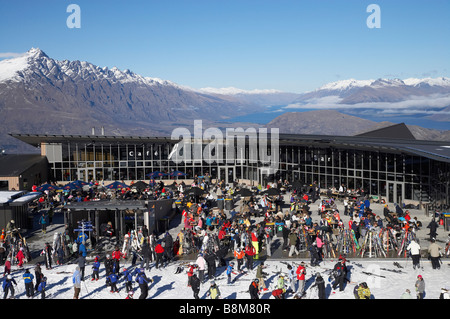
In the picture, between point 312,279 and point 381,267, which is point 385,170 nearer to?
point 381,267

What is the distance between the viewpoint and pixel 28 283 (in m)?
15.9

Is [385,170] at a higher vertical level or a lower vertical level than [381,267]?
higher

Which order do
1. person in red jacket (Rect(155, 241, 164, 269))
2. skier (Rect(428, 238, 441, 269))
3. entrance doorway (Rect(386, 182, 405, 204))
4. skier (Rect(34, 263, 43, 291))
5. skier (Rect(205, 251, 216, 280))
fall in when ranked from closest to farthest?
1. skier (Rect(34, 263, 43, 291))
2. skier (Rect(205, 251, 216, 280))
3. skier (Rect(428, 238, 441, 269))
4. person in red jacket (Rect(155, 241, 164, 269))
5. entrance doorway (Rect(386, 182, 405, 204))

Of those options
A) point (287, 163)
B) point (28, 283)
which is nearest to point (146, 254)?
point (28, 283)

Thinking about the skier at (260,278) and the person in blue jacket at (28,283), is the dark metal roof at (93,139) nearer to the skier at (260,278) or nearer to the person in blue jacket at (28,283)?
the person in blue jacket at (28,283)

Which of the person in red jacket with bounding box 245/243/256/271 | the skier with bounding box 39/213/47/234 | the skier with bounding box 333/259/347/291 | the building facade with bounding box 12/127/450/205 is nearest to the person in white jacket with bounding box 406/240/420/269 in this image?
the skier with bounding box 333/259/347/291

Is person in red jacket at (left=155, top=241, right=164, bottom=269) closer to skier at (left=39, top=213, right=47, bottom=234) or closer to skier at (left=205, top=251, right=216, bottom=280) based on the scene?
skier at (left=205, top=251, right=216, bottom=280)

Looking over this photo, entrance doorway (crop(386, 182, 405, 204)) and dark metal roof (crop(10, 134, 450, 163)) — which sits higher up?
dark metal roof (crop(10, 134, 450, 163))

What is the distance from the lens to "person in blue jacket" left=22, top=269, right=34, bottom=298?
51.8 ft

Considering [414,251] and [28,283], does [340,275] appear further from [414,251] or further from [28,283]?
[28,283]

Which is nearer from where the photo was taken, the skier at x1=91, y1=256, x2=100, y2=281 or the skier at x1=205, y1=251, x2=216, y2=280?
the skier at x1=91, y1=256, x2=100, y2=281
